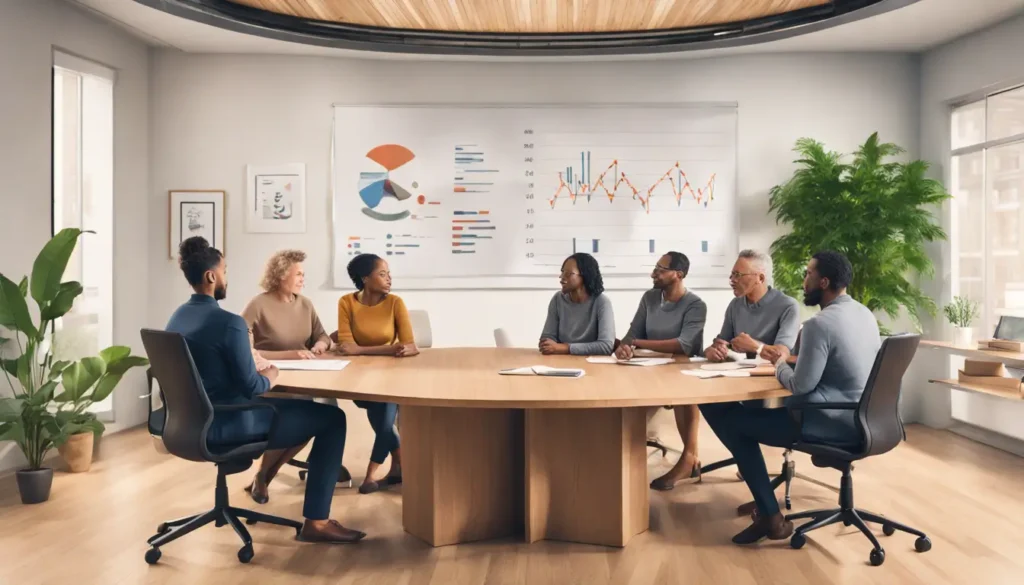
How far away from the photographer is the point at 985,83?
20.3 ft

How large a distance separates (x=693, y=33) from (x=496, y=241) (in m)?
2.26

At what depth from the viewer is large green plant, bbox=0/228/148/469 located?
4691 mm

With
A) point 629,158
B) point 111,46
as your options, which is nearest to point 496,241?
point 629,158

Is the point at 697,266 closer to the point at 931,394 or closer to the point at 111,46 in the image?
the point at 931,394

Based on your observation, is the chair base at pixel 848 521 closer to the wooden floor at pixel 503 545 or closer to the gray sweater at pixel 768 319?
the wooden floor at pixel 503 545

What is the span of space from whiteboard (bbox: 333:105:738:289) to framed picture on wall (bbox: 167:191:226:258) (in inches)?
38.3

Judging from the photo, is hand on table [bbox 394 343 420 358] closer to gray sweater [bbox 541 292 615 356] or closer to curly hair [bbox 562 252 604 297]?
gray sweater [bbox 541 292 615 356]

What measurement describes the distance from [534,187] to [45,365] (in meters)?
3.84

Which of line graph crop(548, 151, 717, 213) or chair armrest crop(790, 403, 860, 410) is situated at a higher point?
line graph crop(548, 151, 717, 213)

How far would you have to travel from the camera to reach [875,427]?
359 centimetres

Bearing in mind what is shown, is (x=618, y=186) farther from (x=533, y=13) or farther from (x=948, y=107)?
(x=948, y=107)

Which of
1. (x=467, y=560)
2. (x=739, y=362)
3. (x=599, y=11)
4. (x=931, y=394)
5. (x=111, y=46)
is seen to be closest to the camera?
(x=467, y=560)

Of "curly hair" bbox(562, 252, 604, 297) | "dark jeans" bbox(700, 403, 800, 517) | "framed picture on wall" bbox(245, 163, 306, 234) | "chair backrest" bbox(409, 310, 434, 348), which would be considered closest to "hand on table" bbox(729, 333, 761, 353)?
"dark jeans" bbox(700, 403, 800, 517)

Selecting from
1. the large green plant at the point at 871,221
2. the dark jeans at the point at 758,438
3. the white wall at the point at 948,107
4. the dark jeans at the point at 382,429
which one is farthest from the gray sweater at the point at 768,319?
the white wall at the point at 948,107
